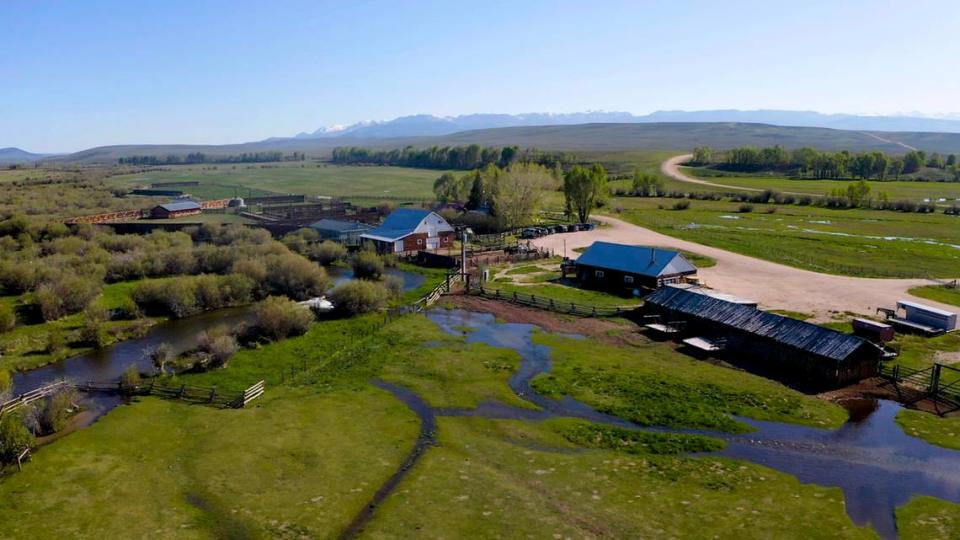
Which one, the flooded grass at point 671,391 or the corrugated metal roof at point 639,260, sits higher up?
the corrugated metal roof at point 639,260

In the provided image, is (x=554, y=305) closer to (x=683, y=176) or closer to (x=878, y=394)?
(x=878, y=394)

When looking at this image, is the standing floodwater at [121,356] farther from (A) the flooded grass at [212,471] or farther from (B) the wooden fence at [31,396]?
(A) the flooded grass at [212,471]

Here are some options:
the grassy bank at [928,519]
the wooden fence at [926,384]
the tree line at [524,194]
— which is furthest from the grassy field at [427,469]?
the tree line at [524,194]

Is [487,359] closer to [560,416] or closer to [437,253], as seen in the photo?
[560,416]

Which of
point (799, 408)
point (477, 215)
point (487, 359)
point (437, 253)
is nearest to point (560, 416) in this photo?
point (487, 359)

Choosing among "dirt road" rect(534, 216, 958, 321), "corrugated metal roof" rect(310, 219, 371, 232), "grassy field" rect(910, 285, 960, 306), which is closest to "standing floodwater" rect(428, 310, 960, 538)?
"dirt road" rect(534, 216, 958, 321)

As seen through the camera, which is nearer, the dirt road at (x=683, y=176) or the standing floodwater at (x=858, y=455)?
the standing floodwater at (x=858, y=455)

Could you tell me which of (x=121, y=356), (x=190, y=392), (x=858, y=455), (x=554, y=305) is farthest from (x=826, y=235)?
(x=121, y=356)

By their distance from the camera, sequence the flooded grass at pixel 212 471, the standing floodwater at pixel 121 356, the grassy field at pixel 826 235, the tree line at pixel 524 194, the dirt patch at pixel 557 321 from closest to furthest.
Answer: the flooded grass at pixel 212 471
the standing floodwater at pixel 121 356
the dirt patch at pixel 557 321
the grassy field at pixel 826 235
the tree line at pixel 524 194
